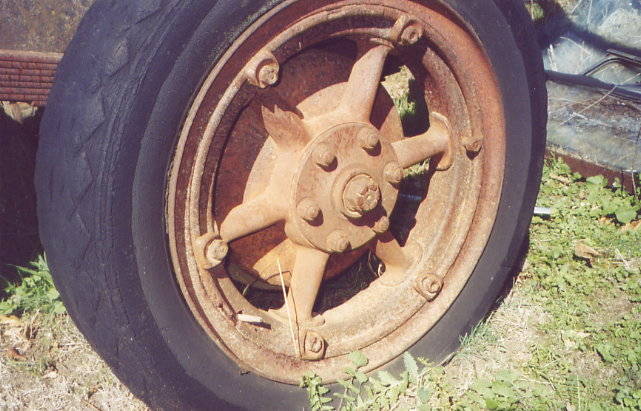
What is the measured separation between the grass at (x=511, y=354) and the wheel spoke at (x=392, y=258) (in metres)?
0.27

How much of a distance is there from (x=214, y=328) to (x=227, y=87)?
0.63m

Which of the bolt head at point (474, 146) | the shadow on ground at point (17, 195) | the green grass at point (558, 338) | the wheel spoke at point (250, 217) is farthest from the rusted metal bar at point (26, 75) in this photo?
the bolt head at point (474, 146)

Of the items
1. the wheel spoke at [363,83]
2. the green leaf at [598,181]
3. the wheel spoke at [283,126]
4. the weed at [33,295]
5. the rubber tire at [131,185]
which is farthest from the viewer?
the green leaf at [598,181]

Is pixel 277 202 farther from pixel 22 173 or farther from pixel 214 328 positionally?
pixel 22 173

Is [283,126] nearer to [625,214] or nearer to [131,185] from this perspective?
[131,185]

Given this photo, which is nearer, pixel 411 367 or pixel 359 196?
pixel 359 196

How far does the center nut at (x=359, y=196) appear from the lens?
1.81m

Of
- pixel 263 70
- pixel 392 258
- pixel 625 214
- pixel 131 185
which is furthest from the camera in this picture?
pixel 625 214

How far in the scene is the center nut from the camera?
5.95 feet

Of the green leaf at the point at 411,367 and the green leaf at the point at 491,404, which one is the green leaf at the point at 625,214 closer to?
the green leaf at the point at 491,404

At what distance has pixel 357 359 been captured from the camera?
6.44 ft

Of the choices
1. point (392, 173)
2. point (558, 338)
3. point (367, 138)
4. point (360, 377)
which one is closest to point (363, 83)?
point (367, 138)

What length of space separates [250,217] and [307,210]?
0.16 meters

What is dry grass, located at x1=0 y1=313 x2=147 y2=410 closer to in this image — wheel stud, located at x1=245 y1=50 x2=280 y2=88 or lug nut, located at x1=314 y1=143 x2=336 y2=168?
lug nut, located at x1=314 y1=143 x2=336 y2=168
